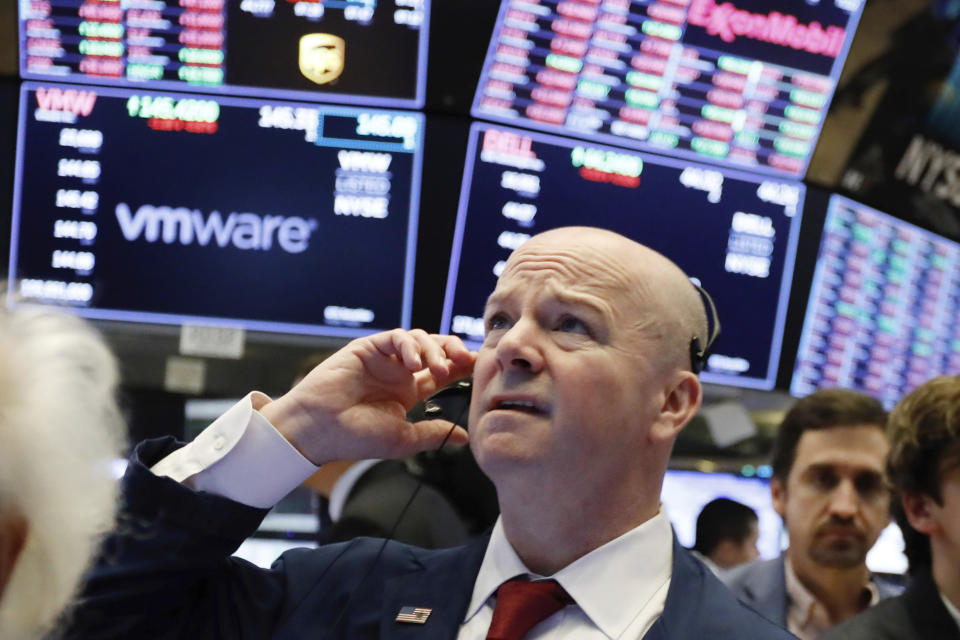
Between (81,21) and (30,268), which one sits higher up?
(81,21)

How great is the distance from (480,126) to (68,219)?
1.02 m

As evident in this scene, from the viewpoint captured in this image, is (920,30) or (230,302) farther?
(920,30)

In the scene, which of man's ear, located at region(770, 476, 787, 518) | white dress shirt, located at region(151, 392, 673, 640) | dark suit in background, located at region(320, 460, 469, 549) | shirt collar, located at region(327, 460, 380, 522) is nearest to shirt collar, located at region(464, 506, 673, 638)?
white dress shirt, located at region(151, 392, 673, 640)

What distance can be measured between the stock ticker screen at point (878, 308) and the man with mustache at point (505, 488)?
5.12 ft

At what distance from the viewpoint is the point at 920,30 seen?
3.05 metres

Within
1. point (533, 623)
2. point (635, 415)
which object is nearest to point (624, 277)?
point (635, 415)

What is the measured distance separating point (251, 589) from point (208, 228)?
132 centimetres

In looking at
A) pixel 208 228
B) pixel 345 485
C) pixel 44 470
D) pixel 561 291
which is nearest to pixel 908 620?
pixel 561 291

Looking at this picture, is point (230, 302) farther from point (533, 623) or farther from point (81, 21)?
point (533, 623)

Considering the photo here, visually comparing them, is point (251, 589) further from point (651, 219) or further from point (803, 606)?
point (651, 219)

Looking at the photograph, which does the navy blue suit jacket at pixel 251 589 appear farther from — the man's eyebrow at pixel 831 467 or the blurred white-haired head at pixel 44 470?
the man's eyebrow at pixel 831 467

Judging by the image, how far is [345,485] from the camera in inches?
102

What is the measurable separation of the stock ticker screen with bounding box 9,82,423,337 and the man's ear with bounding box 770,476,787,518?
3.53 ft

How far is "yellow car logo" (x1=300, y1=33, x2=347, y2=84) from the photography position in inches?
109
